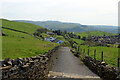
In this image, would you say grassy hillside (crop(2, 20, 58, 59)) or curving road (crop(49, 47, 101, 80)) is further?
grassy hillside (crop(2, 20, 58, 59))

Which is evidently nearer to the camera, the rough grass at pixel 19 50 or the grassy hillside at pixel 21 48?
the rough grass at pixel 19 50

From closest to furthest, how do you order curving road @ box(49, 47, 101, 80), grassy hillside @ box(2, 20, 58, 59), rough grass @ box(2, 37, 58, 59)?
1. curving road @ box(49, 47, 101, 80)
2. rough grass @ box(2, 37, 58, 59)
3. grassy hillside @ box(2, 20, 58, 59)

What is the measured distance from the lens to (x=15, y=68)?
20.1 ft

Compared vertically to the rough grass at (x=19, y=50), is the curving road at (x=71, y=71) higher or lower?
lower

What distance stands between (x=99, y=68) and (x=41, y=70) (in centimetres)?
490

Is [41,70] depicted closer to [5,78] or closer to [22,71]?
[22,71]

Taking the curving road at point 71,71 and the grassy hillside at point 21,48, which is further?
the grassy hillside at point 21,48

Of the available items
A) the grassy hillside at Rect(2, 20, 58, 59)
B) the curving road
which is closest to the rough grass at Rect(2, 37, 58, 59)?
the grassy hillside at Rect(2, 20, 58, 59)

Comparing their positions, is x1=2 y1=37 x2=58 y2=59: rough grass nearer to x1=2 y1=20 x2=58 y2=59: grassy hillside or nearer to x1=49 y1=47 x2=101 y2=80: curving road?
x1=2 y1=20 x2=58 y2=59: grassy hillside

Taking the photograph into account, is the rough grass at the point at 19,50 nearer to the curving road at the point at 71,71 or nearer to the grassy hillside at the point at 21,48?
the grassy hillside at the point at 21,48

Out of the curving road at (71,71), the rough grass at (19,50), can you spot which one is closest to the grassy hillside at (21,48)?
the rough grass at (19,50)

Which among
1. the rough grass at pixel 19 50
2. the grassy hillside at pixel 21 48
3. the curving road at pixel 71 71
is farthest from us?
the grassy hillside at pixel 21 48

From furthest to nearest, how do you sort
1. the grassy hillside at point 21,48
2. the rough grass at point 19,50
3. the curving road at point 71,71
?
1. the grassy hillside at point 21,48
2. the rough grass at point 19,50
3. the curving road at point 71,71

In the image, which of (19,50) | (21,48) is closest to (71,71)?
(19,50)
